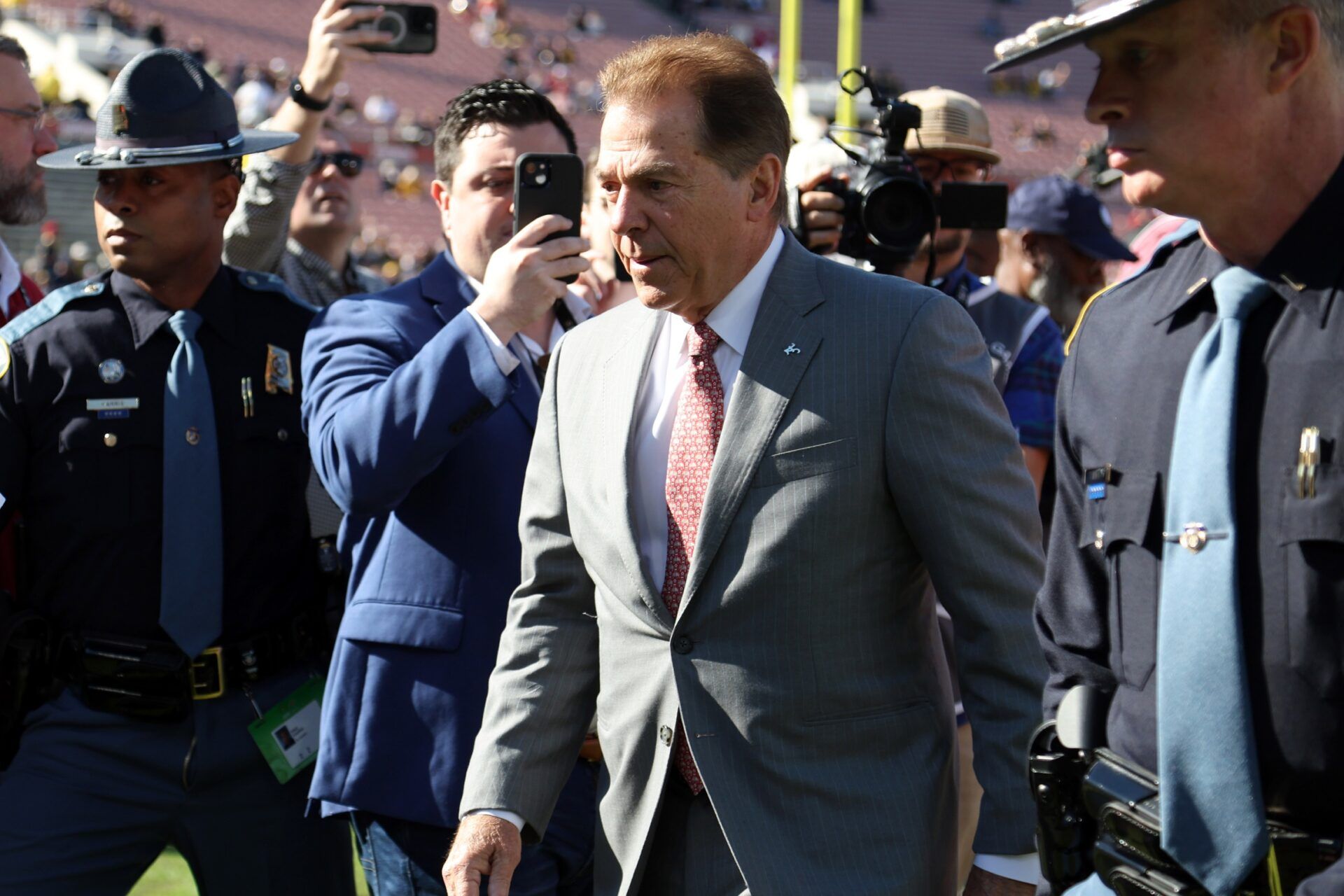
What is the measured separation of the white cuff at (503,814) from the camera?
93.5 inches

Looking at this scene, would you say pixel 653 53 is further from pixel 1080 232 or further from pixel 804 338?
pixel 1080 232

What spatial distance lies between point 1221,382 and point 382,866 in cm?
190

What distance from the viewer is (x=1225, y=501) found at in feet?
5.32

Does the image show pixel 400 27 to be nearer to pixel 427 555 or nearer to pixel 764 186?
pixel 427 555

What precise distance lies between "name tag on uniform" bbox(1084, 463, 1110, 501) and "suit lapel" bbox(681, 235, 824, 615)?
49 centimetres

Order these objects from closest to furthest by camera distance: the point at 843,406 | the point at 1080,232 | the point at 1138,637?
the point at 1138,637 → the point at 843,406 → the point at 1080,232

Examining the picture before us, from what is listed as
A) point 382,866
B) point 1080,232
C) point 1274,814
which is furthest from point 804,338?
point 1080,232

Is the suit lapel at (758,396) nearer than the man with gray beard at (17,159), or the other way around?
the suit lapel at (758,396)

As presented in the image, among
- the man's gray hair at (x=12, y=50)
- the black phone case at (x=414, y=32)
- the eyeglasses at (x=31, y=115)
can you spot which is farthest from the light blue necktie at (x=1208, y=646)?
the man's gray hair at (x=12, y=50)

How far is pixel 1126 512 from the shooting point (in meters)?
1.78

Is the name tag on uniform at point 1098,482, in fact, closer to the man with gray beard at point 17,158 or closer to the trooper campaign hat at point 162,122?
the trooper campaign hat at point 162,122

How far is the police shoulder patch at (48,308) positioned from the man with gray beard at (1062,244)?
2.89 metres

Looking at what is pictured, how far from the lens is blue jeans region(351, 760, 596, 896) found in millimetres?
2867

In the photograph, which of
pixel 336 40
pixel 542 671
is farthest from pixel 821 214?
pixel 336 40
